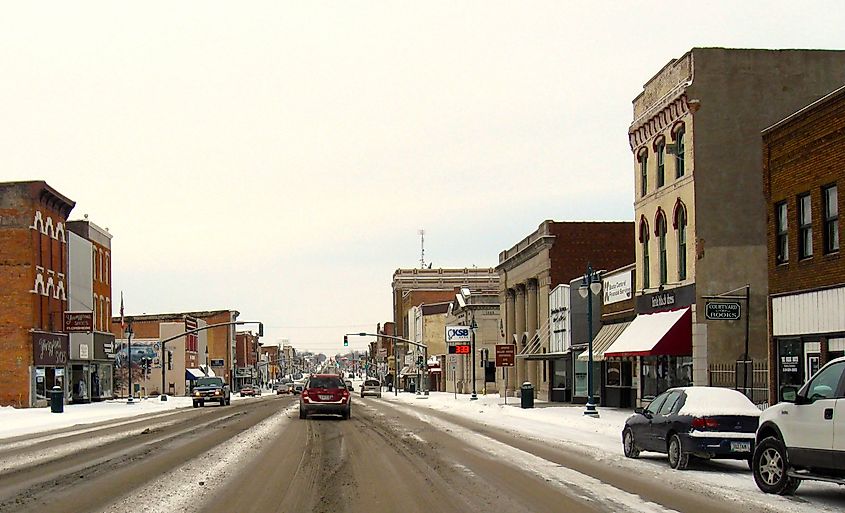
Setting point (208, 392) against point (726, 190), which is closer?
point (726, 190)

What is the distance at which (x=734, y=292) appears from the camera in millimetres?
35719

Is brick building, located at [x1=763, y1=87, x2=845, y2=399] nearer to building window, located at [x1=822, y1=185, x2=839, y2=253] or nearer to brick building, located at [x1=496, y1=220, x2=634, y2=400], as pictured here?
building window, located at [x1=822, y1=185, x2=839, y2=253]

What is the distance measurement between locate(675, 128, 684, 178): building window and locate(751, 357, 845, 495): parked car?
2299cm

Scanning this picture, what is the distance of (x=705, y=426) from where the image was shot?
1848cm

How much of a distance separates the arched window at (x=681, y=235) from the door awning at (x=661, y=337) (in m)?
1.50

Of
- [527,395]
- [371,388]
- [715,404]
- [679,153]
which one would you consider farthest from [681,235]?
[371,388]

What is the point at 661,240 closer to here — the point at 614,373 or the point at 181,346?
the point at 614,373

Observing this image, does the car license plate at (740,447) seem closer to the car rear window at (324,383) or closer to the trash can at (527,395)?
the car rear window at (324,383)

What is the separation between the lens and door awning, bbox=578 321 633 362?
4519 cm

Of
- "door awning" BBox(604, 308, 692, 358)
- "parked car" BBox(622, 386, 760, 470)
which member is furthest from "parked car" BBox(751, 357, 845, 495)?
"door awning" BBox(604, 308, 692, 358)

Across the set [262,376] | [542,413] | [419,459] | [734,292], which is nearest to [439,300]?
[262,376]

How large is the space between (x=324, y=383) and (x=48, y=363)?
2706cm

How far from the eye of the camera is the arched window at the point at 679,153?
37.5 meters

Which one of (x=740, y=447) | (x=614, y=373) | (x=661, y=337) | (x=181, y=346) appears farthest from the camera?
(x=181, y=346)
